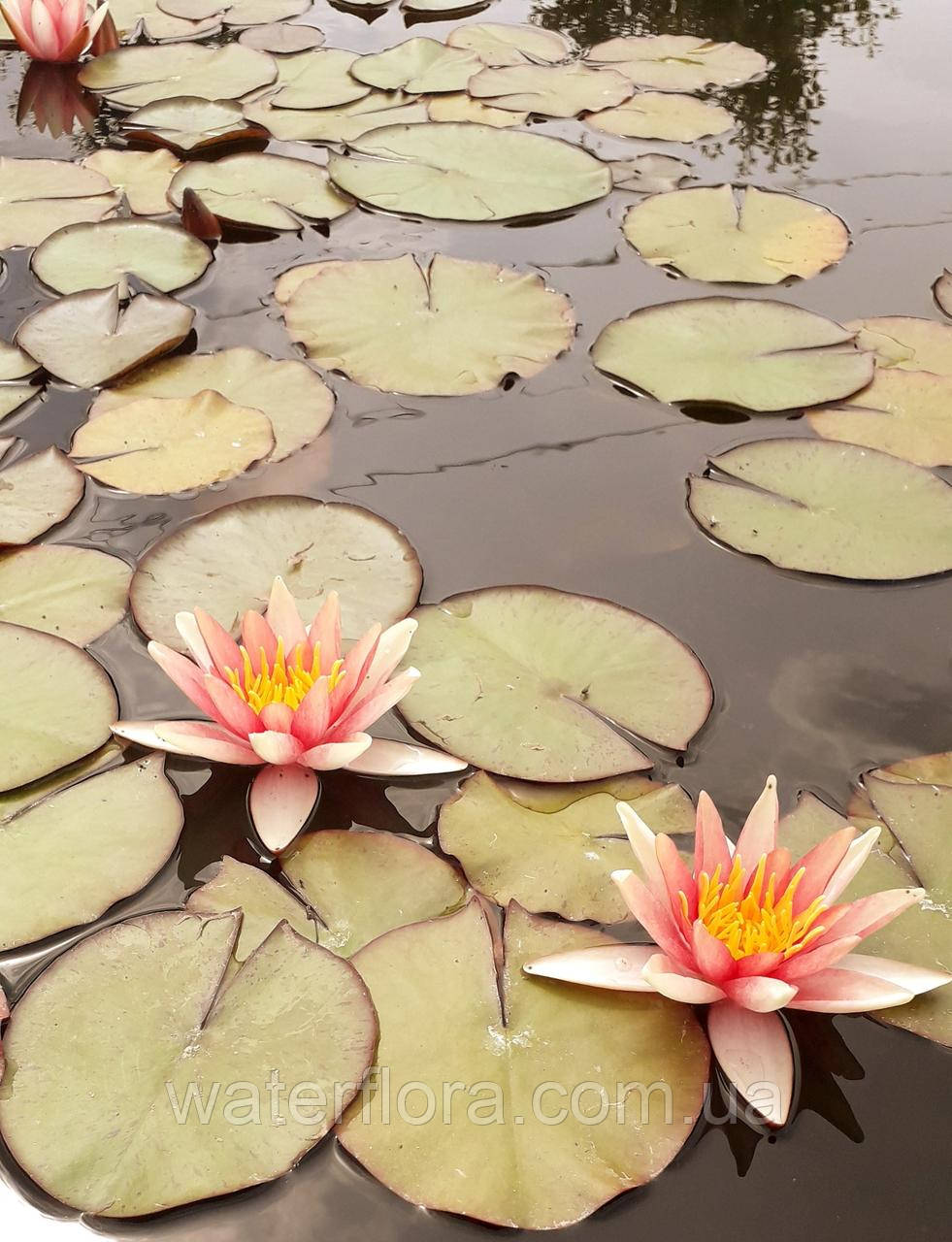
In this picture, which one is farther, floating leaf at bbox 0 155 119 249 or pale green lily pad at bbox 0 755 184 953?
floating leaf at bbox 0 155 119 249

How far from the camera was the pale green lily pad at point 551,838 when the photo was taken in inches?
64.5

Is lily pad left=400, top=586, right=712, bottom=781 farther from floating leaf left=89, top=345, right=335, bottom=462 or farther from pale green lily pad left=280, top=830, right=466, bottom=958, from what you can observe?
floating leaf left=89, top=345, right=335, bottom=462

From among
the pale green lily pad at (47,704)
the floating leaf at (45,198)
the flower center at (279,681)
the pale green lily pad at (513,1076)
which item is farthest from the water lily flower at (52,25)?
the pale green lily pad at (513,1076)

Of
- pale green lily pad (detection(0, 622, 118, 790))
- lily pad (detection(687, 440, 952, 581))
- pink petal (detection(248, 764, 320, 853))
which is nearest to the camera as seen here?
pink petal (detection(248, 764, 320, 853))

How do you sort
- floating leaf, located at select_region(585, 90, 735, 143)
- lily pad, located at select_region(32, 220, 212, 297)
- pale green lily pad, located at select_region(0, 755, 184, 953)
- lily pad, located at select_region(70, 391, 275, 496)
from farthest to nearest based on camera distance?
floating leaf, located at select_region(585, 90, 735, 143), lily pad, located at select_region(32, 220, 212, 297), lily pad, located at select_region(70, 391, 275, 496), pale green lily pad, located at select_region(0, 755, 184, 953)

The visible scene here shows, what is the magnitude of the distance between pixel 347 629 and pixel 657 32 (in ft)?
12.8

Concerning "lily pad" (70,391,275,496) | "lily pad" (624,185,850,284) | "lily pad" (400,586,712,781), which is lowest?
"lily pad" (400,586,712,781)

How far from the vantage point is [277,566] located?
2.19 meters

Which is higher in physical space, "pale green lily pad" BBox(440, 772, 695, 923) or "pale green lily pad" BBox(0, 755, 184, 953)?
"pale green lily pad" BBox(0, 755, 184, 953)

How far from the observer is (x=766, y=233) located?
10.8ft

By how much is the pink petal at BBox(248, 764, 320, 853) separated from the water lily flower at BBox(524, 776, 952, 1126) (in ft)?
1.59

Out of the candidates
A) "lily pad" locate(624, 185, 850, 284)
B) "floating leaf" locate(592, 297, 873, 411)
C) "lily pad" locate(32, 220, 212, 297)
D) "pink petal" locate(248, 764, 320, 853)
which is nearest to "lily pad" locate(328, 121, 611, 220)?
"lily pad" locate(624, 185, 850, 284)

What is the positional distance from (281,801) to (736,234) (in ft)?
8.13

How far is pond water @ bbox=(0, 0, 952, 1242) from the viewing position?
1.35 m
